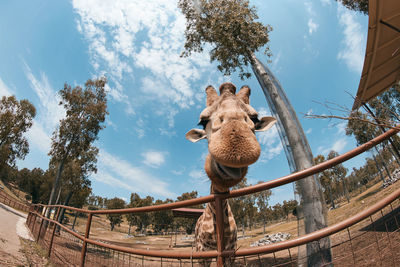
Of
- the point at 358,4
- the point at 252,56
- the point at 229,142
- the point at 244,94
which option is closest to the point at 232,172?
the point at 229,142

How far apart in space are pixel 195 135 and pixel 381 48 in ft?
15.0

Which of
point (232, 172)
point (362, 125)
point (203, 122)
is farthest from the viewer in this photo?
point (362, 125)

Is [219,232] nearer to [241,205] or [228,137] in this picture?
[228,137]

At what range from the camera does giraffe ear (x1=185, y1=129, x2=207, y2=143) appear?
7.60ft

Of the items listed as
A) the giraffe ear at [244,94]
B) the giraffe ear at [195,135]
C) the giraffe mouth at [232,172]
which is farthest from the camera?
the giraffe ear at [244,94]

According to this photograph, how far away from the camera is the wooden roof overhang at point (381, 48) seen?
3.54m

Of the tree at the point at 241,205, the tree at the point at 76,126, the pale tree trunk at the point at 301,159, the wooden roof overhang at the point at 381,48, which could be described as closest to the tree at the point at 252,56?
the pale tree trunk at the point at 301,159

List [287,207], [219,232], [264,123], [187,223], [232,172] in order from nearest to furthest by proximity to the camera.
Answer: [232,172] < [219,232] < [264,123] < [187,223] < [287,207]

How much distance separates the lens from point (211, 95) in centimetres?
257

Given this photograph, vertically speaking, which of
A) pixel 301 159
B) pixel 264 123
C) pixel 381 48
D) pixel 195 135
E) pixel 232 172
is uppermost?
pixel 381 48

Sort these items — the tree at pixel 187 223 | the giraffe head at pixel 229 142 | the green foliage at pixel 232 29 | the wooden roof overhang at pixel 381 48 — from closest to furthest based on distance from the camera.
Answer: the giraffe head at pixel 229 142 → the wooden roof overhang at pixel 381 48 → the tree at pixel 187 223 → the green foliage at pixel 232 29

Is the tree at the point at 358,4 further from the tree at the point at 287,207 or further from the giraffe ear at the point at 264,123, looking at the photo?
the tree at the point at 287,207

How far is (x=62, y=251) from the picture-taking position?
17.4 ft

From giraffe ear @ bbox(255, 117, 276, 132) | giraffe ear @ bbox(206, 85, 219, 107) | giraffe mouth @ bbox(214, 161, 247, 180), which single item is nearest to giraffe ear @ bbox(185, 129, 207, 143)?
giraffe ear @ bbox(206, 85, 219, 107)
